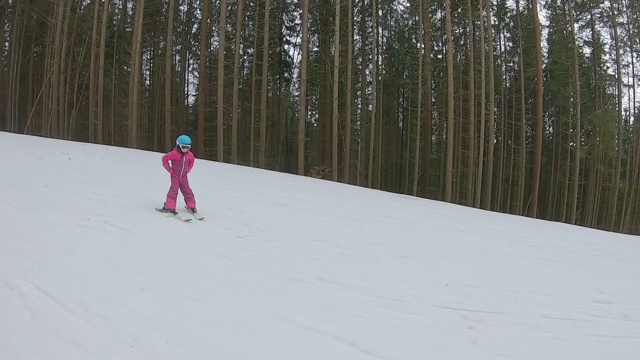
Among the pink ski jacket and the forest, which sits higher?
the forest

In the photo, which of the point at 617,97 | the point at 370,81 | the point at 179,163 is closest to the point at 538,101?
the point at 370,81

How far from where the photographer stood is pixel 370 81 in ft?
81.8

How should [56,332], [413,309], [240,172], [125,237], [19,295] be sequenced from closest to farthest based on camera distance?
[56,332]
[19,295]
[413,309]
[125,237]
[240,172]

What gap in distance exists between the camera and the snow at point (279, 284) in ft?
11.1

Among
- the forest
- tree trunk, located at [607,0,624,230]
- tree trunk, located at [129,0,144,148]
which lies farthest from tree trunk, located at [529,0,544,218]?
tree trunk, located at [129,0,144,148]

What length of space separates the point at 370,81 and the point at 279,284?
21.6 m

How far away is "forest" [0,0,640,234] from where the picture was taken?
21.6 meters

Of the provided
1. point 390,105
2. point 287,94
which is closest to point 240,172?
point 287,94

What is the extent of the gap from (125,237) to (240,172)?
27.3ft

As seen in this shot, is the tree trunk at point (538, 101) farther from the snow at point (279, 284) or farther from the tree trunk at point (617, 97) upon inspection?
the tree trunk at point (617, 97)

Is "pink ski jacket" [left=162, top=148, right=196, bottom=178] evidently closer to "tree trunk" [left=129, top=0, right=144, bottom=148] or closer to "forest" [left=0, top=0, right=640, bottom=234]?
"tree trunk" [left=129, top=0, right=144, bottom=148]

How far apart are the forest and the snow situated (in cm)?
1174

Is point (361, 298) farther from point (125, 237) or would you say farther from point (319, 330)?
point (125, 237)

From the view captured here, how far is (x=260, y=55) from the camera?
2425 cm
